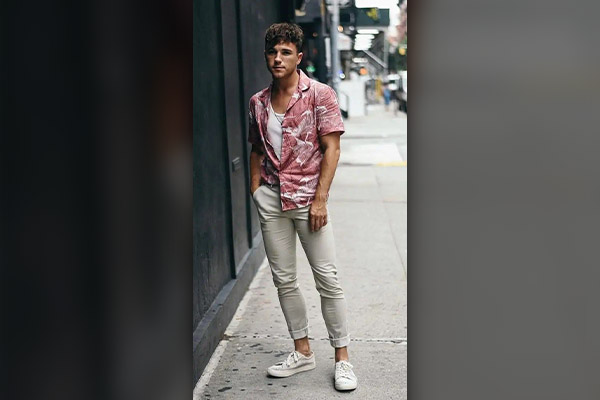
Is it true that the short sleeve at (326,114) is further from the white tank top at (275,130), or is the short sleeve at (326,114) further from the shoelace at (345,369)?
the shoelace at (345,369)

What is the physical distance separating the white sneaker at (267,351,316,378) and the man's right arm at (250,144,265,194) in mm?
987

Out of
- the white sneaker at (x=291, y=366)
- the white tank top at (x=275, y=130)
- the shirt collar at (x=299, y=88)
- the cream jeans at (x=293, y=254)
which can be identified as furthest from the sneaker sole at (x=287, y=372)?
the shirt collar at (x=299, y=88)

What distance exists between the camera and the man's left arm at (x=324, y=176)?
4.15 meters

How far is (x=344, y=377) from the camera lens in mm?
4395

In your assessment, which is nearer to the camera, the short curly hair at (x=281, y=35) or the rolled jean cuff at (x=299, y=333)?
the short curly hair at (x=281, y=35)

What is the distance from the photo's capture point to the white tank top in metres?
4.21

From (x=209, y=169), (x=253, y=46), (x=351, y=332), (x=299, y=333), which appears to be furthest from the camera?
(x=253, y=46)

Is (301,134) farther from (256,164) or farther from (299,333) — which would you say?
(299,333)

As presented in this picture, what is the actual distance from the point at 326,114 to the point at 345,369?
4.53ft

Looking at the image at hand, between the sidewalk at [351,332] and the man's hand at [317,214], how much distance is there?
904 mm

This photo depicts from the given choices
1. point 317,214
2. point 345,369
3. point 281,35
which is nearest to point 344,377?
point 345,369
